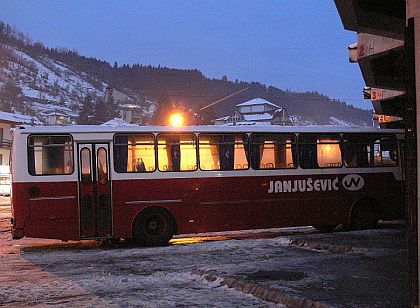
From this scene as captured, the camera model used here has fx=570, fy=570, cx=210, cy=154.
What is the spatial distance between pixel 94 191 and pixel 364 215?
7.93m

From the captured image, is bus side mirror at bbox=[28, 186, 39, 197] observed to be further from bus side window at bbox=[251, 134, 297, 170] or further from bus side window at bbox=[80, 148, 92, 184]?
bus side window at bbox=[251, 134, 297, 170]

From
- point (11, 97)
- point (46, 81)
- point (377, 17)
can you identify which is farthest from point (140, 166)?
point (46, 81)

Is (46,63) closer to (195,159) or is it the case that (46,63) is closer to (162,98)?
(162,98)

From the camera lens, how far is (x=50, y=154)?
1389cm

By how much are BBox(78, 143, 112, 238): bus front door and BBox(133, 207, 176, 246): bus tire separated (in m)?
0.76

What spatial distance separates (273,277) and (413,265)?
3.35m

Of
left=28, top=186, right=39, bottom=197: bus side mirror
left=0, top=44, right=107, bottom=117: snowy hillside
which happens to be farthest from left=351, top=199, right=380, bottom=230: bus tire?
left=0, top=44, right=107, bottom=117: snowy hillside

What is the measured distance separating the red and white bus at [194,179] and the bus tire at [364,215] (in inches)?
1.2

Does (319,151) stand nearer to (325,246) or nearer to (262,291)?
(325,246)

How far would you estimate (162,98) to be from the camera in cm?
8100

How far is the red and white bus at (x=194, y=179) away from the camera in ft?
45.2

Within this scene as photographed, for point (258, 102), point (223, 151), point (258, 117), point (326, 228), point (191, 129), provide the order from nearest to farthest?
point (191, 129)
point (223, 151)
point (326, 228)
point (258, 117)
point (258, 102)

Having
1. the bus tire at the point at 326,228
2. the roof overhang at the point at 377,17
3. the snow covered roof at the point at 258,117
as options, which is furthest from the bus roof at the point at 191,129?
the snow covered roof at the point at 258,117

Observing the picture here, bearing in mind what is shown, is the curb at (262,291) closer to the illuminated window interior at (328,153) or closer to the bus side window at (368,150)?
the illuminated window interior at (328,153)
